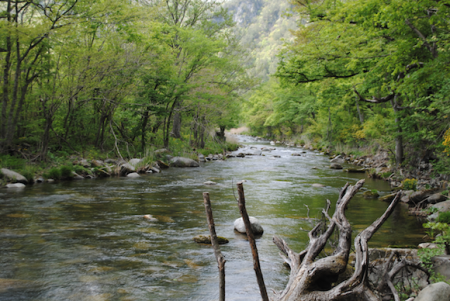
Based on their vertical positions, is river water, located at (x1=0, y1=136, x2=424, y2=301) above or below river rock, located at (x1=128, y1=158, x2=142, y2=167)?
below

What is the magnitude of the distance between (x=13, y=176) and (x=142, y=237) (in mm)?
7810

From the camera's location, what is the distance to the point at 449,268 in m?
3.79

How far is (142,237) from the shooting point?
642 centimetres

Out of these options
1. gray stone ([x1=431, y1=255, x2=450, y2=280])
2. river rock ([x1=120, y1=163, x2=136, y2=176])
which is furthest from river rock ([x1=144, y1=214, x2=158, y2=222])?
river rock ([x1=120, y1=163, x2=136, y2=176])

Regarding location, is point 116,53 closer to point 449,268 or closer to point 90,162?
point 90,162

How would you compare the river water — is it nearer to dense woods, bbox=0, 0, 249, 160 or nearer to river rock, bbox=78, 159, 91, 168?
river rock, bbox=78, 159, 91, 168

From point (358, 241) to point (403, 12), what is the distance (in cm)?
515

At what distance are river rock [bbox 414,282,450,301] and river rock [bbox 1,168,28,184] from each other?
488 inches

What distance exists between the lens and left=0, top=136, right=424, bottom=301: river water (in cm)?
438

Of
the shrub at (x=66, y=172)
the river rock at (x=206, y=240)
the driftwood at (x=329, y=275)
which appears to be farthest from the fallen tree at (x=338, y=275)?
the shrub at (x=66, y=172)

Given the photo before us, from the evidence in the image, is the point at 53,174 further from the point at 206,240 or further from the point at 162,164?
the point at 206,240

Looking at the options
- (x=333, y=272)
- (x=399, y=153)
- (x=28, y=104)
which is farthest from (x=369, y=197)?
(x=28, y=104)

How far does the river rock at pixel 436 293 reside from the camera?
311 cm

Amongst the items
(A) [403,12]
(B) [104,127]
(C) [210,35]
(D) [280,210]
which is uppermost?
(C) [210,35]
